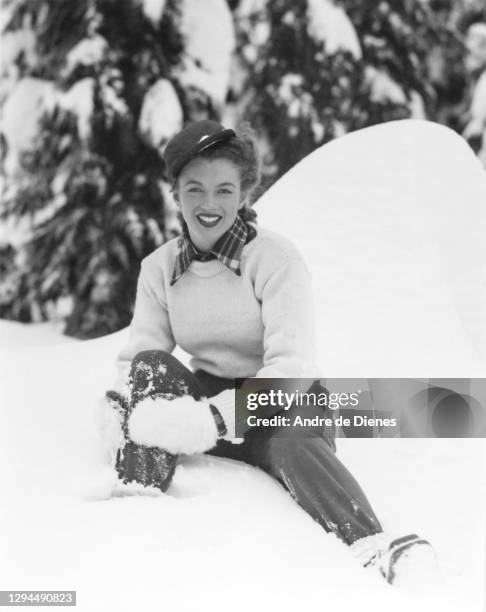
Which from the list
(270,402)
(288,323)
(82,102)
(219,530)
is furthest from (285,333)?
(82,102)

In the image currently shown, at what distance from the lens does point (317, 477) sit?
1282mm

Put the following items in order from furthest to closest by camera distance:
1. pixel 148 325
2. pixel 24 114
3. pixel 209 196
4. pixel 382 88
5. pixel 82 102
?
1. pixel 382 88
2. pixel 24 114
3. pixel 82 102
4. pixel 148 325
5. pixel 209 196

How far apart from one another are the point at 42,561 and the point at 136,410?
304 mm

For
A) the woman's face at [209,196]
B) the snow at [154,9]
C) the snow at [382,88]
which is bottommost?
the woman's face at [209,196]

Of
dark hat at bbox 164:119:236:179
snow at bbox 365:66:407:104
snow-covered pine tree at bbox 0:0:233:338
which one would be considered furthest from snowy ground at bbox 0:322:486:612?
snow at bbox 365:66:407:104

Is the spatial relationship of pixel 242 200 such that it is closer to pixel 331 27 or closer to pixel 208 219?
pixel 208 219

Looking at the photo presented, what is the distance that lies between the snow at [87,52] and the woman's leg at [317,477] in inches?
107

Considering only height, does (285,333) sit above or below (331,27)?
below

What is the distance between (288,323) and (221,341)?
17cm

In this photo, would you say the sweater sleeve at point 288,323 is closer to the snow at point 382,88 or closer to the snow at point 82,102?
the snow at point 82,102

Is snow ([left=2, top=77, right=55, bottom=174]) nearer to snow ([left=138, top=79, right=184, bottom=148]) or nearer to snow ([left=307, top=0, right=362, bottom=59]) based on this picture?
snow ([left=138, top=79, right=184, bottom=148])

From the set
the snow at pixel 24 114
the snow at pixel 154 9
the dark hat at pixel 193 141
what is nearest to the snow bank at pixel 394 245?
the dark hat at pixel 193 141

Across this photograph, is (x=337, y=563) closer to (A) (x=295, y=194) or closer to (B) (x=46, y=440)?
(B) (x=46, y=440)

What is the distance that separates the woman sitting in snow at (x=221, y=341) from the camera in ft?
4.29
